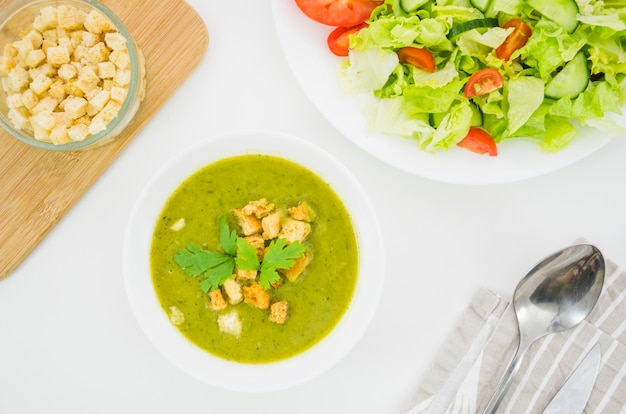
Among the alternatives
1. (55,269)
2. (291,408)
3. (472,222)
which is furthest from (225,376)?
(472,222)

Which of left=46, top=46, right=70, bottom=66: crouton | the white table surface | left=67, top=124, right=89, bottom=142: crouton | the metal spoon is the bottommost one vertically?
the metal spoon

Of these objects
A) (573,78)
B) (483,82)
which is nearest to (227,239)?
(483,82)

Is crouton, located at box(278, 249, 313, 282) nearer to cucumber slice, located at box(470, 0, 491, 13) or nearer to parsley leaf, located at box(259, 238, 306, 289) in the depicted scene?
parsley leaf, located at box(259, 238, 306, 289)

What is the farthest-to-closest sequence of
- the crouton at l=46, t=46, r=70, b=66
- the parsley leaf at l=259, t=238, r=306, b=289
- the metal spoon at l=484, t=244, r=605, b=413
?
the metal spoon at l=484, t=244, r=605, b=413 < the crouton at l=46, t=46, r=70, b=66 < the parsley leaf at l=259, t=238, r=306, b=289

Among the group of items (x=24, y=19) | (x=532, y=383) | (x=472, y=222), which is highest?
(x=24, y=19)

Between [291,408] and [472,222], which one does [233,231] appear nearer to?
[291,408]

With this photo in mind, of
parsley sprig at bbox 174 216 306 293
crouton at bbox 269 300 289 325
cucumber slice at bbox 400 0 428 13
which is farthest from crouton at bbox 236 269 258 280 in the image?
cucumber slice at bbox 400 0 428 13

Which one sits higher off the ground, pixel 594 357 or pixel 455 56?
pixel 455 56
